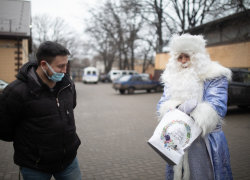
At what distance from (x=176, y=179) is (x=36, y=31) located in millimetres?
44882

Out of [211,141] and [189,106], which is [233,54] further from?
[189,106]

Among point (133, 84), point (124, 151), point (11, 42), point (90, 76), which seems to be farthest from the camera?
point (90, 76)

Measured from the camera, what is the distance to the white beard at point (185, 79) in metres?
2.26

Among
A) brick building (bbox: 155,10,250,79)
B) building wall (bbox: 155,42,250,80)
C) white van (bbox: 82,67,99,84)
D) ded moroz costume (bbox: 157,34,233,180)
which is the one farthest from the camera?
white van (bbox: 82,67,99,84)

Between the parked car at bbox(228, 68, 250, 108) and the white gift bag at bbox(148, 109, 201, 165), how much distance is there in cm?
755

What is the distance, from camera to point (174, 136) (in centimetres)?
192

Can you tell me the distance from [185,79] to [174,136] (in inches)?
26.7

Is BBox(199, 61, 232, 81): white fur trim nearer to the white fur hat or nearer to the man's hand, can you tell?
the white fur hat

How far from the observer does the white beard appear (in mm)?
2260

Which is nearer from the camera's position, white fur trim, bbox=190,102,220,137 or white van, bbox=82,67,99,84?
white fur trim, bbox=190,102,220,137

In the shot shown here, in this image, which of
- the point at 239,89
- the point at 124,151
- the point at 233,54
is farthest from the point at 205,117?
the point at 233,54

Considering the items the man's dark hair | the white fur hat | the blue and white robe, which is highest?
the white fur hat

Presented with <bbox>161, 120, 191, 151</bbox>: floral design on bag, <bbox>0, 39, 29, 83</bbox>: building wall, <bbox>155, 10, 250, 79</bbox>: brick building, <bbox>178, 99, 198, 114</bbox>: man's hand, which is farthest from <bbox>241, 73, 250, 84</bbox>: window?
<bbox>0, 39, 29, 83</bbox>: building wall

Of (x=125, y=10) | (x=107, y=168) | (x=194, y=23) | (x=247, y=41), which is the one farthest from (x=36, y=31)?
(x=107, y=168)
